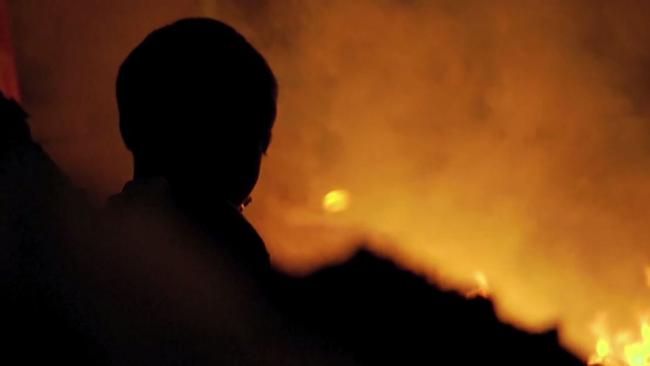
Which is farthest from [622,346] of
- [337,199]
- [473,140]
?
[337,199]

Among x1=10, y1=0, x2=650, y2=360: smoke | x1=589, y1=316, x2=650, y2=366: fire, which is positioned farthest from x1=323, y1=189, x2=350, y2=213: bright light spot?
x1=589, y1=316, x2=650, y2=366: fire

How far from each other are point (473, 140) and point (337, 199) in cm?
36

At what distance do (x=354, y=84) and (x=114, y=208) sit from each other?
1731mm

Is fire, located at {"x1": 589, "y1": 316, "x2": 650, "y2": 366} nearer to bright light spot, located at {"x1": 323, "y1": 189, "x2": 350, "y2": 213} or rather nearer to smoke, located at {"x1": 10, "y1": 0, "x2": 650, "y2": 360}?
smoke, located at {"x1": 10, "y1": 0, "x2": 650, "y2": 360}

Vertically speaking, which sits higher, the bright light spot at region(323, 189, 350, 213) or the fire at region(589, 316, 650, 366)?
the bright light spot at region(323, 189, 350, 213)

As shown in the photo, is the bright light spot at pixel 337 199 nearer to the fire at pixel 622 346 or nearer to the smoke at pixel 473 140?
the smoke at pixel 473 140

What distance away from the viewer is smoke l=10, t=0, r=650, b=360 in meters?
2.16

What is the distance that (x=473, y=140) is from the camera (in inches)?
88.0

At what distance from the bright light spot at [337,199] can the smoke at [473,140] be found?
0.01 m

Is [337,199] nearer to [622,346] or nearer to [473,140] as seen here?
[473,140]

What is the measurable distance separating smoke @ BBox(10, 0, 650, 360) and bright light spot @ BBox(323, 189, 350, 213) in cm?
1

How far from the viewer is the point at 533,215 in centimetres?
227

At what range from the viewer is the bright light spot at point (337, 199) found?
2184 millimetres

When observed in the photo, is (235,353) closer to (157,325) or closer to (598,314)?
(157,325)
